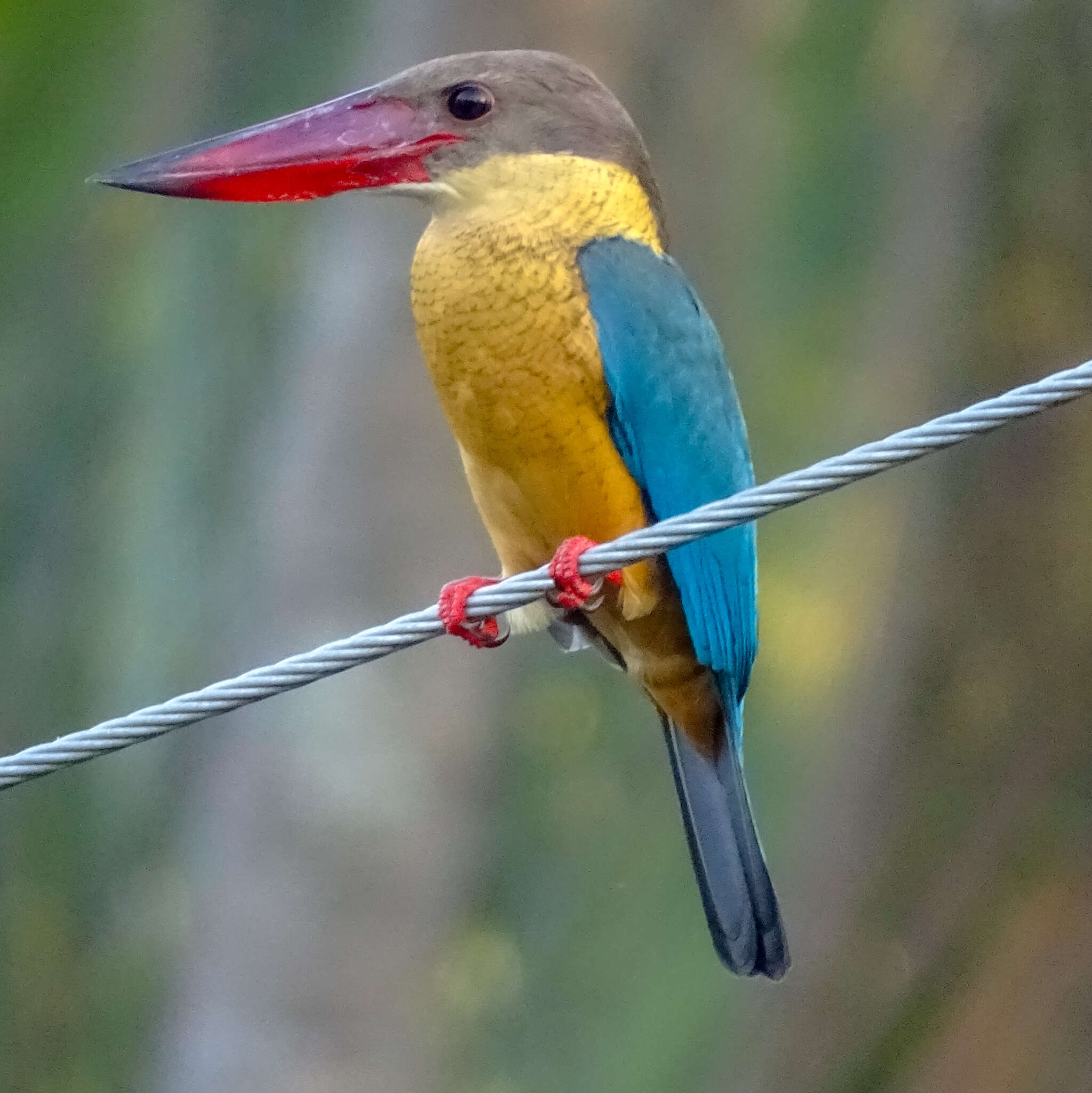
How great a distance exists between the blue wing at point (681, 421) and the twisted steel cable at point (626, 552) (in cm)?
51

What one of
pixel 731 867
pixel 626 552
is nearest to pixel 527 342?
pixel 626 552

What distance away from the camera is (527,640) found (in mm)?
3635

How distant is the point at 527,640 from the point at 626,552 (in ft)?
7.01

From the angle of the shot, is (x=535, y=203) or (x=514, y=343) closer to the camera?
(x=514, y=343)

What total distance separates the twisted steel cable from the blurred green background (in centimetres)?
178

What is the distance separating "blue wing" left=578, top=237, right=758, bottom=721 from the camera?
6.57 ft

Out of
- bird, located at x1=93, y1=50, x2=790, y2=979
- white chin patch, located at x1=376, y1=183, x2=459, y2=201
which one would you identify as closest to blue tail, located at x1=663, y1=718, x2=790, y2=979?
bird, located at x1=93, y1=50, x2=790, y2=979

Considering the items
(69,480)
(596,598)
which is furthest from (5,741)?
(596,598)

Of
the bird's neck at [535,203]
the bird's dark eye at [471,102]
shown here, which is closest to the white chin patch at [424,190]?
the bird's neck at [535,203]

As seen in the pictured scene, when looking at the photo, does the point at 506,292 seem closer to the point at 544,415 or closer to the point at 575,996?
the point at 544,415

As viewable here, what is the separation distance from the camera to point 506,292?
1.97 metres

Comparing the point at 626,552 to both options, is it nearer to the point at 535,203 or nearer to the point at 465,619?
the point at 465,619

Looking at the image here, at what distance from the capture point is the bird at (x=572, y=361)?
1978mm

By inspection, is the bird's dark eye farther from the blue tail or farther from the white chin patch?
the blue tail
